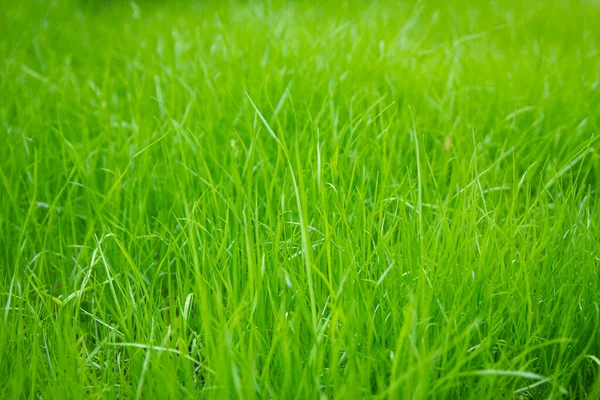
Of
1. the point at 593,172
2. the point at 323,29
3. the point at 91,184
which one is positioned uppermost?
the point at 323,29

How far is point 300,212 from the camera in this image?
1.14 metres

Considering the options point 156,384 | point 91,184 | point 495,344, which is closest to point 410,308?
point 495,344

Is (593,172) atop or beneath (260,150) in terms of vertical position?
beneath

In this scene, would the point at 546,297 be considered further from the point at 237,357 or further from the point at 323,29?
the point at 323,29

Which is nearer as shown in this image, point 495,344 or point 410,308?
point 410,308

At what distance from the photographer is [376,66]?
2.38 m

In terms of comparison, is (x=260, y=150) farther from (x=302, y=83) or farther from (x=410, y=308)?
(x=410, y=308)

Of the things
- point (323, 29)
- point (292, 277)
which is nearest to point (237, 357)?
point (292, 277)

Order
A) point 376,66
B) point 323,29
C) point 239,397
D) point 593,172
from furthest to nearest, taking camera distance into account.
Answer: point 323,29 < point 376,66 < point 593,172 < point 239,397

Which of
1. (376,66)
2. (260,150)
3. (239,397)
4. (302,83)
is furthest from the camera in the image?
(376,66)

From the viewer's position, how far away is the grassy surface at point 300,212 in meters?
1.09

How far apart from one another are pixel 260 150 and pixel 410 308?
877mm

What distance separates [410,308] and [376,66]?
156 cm

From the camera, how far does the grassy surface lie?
1095 mm
